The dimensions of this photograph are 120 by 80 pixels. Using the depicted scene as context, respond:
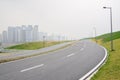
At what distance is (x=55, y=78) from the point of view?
9.88 metres

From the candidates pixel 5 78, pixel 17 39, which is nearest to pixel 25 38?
pixel 17 39

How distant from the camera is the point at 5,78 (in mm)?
9734

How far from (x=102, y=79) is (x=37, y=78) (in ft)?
10.7

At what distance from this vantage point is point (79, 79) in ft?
31.8

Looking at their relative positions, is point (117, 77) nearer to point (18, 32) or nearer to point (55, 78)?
point (55, 78)

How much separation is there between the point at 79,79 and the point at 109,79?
1.50 metres

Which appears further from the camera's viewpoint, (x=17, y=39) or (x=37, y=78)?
(x=17, y=39)

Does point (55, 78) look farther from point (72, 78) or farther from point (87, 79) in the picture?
point (87, 79)

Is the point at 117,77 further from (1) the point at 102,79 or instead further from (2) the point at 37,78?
(2) the point at 37,78

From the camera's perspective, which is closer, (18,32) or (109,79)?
(109,79)

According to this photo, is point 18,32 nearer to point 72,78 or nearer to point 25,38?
point 25,38

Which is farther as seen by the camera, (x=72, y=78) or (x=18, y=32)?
(x=18, y=32)

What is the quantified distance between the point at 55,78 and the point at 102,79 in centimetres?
237

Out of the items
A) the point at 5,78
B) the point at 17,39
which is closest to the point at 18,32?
the point at 17,39
